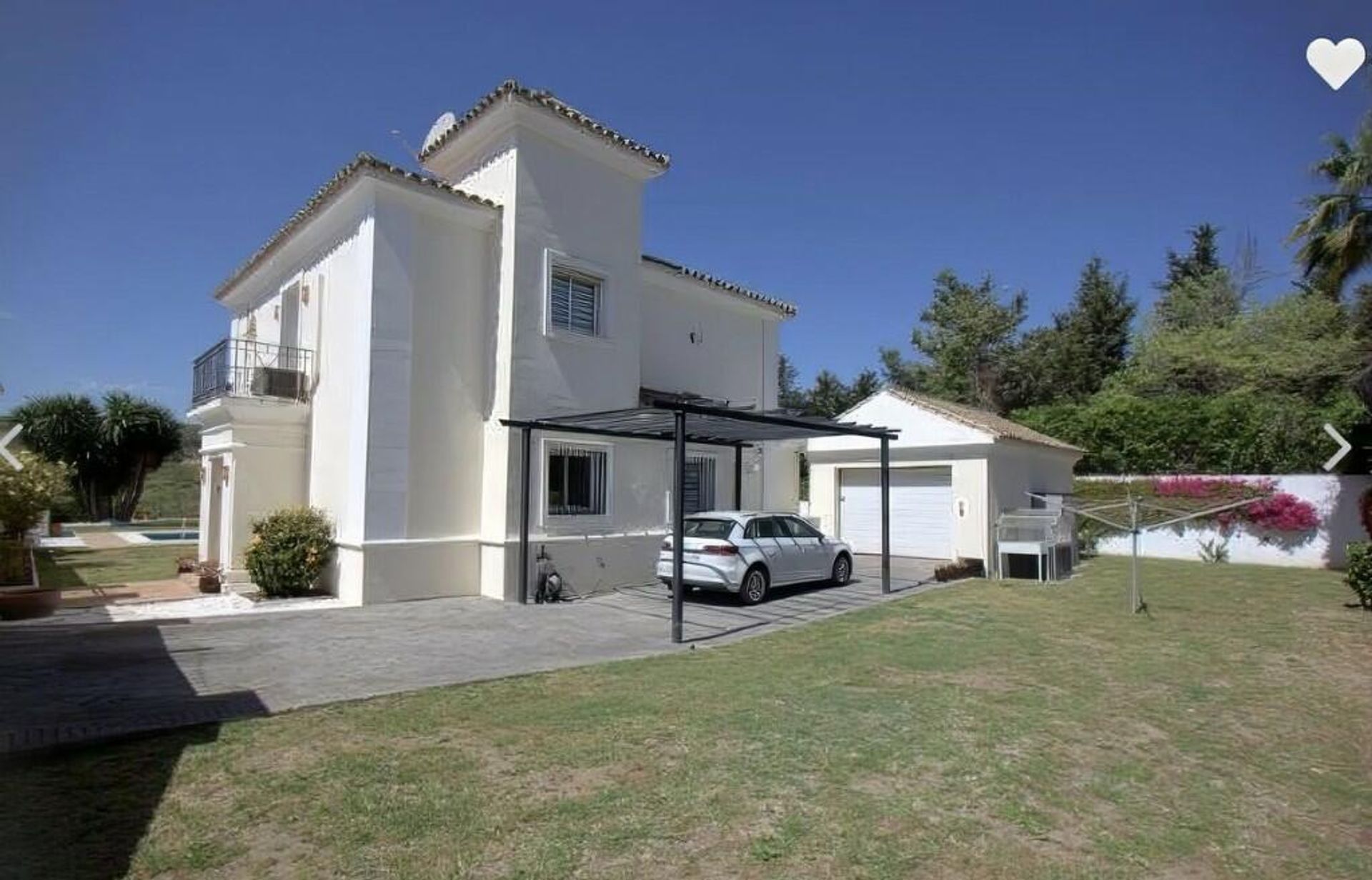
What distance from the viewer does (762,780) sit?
16.5 ft

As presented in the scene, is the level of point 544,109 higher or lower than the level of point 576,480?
higher

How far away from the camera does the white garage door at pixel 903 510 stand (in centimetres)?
1900

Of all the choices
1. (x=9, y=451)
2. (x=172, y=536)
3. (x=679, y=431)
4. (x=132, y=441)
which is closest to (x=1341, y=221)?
(x=679, y=431)

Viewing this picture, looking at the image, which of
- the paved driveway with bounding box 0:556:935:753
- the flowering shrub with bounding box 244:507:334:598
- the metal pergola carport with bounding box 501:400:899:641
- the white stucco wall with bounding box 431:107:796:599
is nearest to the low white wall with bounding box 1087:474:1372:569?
the metal pergola carport with bounding box 501:400:899:641

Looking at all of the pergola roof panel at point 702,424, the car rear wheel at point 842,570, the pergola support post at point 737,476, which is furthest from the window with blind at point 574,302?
the car rear wheel at point 842,570

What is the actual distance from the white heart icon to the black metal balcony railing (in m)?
14.8

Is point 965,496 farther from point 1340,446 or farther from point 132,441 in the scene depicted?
point 132,441

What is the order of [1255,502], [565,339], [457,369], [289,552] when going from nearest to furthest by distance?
[289,552], [457,369], [565,339], [1255,502]

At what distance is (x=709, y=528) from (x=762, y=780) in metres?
8.05

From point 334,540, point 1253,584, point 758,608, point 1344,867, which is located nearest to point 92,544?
point 334,540

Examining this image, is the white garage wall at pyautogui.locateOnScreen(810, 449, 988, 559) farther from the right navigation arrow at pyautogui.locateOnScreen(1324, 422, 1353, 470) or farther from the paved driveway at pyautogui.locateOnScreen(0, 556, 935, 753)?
the right navigation arrow at pyautogui.locateOnScreen(1324, 422, 1353, 470)

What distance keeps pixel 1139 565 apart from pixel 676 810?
64.1 feet

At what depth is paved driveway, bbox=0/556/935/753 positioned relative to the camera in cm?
643

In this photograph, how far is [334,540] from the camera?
1292 cm
